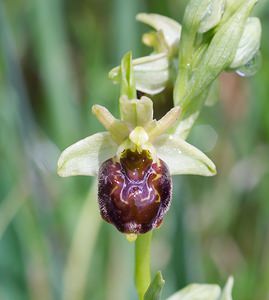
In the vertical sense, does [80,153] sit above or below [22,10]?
above

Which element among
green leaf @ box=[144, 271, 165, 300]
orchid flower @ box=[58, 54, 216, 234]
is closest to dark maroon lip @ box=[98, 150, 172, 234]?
orchid flower @ box=[58, 54, 216, 234]

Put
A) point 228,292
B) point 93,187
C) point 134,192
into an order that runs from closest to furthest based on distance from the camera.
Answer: point 134,192, point 228,292, point 93,187

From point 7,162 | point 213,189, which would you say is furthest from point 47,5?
point 213,189

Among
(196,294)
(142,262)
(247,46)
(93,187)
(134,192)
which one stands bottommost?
(93,187)

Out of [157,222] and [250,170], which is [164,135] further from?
[250,170]

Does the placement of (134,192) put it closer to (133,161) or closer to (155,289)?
(133,161)

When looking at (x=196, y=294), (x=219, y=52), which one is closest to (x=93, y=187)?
(x=196, y=294)

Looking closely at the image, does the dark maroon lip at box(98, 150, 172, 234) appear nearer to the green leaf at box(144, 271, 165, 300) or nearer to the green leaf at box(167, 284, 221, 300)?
the green leaf at box(144, 271, 165, 300)
